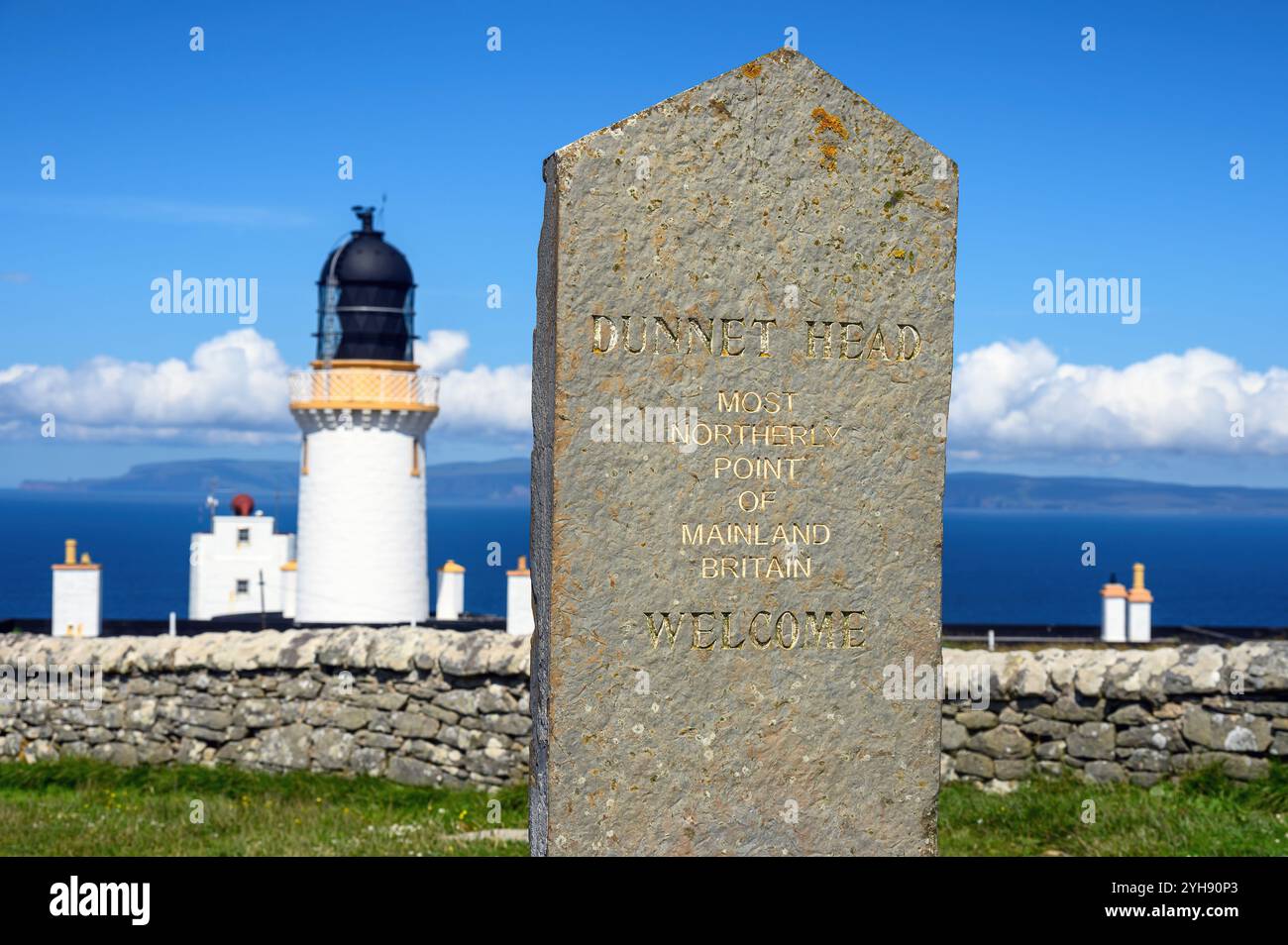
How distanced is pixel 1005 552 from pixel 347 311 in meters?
172

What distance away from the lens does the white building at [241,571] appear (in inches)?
1533

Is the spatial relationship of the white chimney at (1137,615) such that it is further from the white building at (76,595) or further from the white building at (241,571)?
the white building at (76,595)

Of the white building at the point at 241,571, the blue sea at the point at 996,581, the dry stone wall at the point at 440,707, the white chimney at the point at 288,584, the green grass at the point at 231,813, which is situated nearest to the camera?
the green grass at the point at 231,813

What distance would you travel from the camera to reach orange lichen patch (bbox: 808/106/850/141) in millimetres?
6023

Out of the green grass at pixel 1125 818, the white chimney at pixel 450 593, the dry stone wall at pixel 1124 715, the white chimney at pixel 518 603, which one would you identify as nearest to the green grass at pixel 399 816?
the green grass at pixel 1125 818

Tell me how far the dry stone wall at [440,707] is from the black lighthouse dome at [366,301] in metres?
17.2

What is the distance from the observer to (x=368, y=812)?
34.0ft

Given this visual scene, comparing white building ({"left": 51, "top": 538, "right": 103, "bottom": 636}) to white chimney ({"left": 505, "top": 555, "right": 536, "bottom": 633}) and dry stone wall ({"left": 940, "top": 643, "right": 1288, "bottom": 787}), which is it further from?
dry stone wall ({"left": 940, "top": 643, "right": 1288, "bottom": 787})

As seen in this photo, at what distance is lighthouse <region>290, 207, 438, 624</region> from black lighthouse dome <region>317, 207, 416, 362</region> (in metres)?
0.02

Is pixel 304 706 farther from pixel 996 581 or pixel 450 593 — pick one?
pixel 996 581

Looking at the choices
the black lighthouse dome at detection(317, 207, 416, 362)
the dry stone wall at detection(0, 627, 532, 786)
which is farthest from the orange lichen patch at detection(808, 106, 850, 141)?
the black lighthouse dome at detection(317, 207, 416, 362)

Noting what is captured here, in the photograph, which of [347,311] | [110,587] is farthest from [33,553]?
A: [347,311]

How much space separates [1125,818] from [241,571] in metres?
33.6
